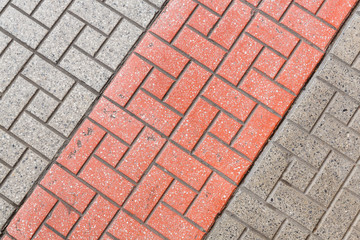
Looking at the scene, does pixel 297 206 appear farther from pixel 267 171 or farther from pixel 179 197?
pixel 179 197

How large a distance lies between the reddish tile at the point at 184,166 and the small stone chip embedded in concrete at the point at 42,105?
2.55 feet

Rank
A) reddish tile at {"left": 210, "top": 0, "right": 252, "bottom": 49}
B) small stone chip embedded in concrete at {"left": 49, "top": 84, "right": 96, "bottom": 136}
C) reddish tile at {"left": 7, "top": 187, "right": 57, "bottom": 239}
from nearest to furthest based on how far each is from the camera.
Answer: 1. reddish tile at {"left": 7, "top": 187, "right": 57, "bottom": 239}
2. small stone chip embedded in concrete at {"left": 49, "top": 84, "right": 96, "bottom": 136}
3. reddish tile at {"left": 210, "top": 0, "right": 252, "bottom": 49}

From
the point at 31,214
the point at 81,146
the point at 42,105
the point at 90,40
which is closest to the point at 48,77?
the point at 42,105

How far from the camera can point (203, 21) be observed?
2.32 metres

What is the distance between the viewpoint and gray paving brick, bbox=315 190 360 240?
7.00ft

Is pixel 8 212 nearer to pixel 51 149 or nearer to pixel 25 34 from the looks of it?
pixel 51 149

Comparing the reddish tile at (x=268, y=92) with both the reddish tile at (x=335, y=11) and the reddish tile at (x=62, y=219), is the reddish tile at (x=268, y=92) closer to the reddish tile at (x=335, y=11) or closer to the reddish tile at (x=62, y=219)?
the reddish tile at (x=335, y=11)

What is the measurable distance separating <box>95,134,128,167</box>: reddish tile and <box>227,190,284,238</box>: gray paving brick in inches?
30.5

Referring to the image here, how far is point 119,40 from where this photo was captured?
229cm

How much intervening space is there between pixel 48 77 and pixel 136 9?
751mm

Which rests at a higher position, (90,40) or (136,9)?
(136,9)

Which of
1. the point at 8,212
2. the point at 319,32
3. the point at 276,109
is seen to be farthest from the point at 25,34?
the point at 319,32

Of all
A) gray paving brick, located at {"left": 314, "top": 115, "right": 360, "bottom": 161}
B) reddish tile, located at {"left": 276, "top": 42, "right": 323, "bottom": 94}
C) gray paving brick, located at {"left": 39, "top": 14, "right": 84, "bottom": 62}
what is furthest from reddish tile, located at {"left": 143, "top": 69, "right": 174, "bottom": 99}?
gray paving brick, located at {"left": 314, "top": 115, "right": 360, "bottom": 161}

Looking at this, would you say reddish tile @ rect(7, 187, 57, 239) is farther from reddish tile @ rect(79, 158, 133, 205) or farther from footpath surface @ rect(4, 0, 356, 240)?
reddish tile @ rect(79, 158, 133, 205)
